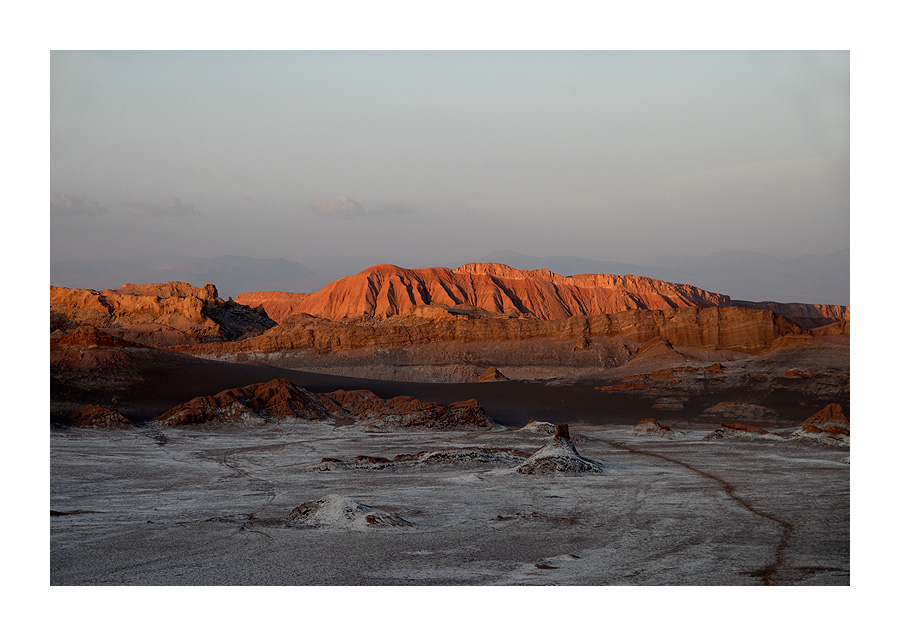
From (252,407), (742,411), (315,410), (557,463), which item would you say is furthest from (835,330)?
(557,463)

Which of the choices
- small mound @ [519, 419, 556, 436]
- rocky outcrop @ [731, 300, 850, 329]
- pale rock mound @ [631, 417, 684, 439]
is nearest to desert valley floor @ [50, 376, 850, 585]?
pale rock mound @ [631, 417, 684, 439]

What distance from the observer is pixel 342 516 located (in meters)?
13.5

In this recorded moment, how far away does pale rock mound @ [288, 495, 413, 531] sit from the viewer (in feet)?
43.5

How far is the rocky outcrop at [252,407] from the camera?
39906 mm

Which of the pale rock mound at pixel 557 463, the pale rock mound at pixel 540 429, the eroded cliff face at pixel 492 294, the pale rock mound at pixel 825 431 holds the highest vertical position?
the eroded cliff face at pixel 492 294

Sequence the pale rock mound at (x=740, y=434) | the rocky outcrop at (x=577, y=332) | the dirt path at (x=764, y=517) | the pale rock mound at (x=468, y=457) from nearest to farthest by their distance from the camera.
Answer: the dirt path at (x=764, y=517) → the pale rock mound at (x=468, y=457) → the pale rock mound at (x=740, y=434) → the rocky outcrop at (x=577, y=332)

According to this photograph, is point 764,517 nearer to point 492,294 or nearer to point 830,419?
point 830,419

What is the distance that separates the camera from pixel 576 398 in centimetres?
4728

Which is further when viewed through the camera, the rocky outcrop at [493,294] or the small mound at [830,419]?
the rocky outcrop at [493,294]

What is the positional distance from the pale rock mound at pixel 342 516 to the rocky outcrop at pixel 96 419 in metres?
26.6

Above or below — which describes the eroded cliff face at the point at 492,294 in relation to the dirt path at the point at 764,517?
above

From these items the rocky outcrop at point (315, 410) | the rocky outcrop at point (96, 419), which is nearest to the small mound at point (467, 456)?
the rocky outcrop at point (315, 410)

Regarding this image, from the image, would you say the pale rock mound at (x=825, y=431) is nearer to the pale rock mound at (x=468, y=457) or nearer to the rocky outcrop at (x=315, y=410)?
the pale rock mound at (x=468, y=457)

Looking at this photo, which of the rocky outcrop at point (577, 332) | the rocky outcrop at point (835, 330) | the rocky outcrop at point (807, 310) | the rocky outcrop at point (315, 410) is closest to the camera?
the rocky outcrop at point (315, 410)
